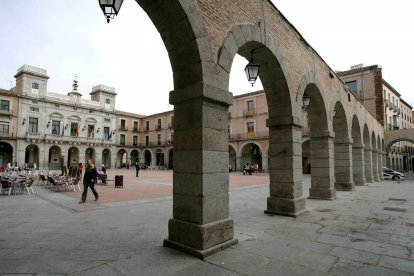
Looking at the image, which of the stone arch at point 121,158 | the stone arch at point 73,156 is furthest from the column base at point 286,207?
the stone arch at point 121,158

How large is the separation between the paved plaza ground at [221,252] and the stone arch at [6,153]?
32.7 meters

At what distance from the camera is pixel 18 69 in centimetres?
3459

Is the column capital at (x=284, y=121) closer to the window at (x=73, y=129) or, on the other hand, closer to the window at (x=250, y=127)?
the window at (x=250, y=127)

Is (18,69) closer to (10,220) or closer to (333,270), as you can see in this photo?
(10,220)

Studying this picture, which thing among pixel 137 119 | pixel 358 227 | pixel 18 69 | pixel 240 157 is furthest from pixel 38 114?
pixel 358 227

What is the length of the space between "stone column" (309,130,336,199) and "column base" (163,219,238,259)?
6.00m

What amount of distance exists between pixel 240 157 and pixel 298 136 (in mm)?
27835

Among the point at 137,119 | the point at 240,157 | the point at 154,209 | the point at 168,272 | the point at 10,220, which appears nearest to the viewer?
the point at 168,272

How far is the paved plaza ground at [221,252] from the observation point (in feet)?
10.5

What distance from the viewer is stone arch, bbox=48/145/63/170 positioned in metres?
36.5

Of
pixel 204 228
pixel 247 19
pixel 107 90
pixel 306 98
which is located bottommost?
pixel 204 228

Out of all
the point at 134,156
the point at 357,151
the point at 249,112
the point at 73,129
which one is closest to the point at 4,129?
the point at 73,129

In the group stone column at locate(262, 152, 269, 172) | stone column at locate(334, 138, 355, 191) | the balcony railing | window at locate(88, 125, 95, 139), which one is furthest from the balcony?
window at locate(88, 125, 95, 139)

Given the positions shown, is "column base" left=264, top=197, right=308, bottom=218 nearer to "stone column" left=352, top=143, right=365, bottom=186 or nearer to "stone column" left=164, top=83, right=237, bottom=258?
"stone column" left=164, top=83, right=237, bottom=258
